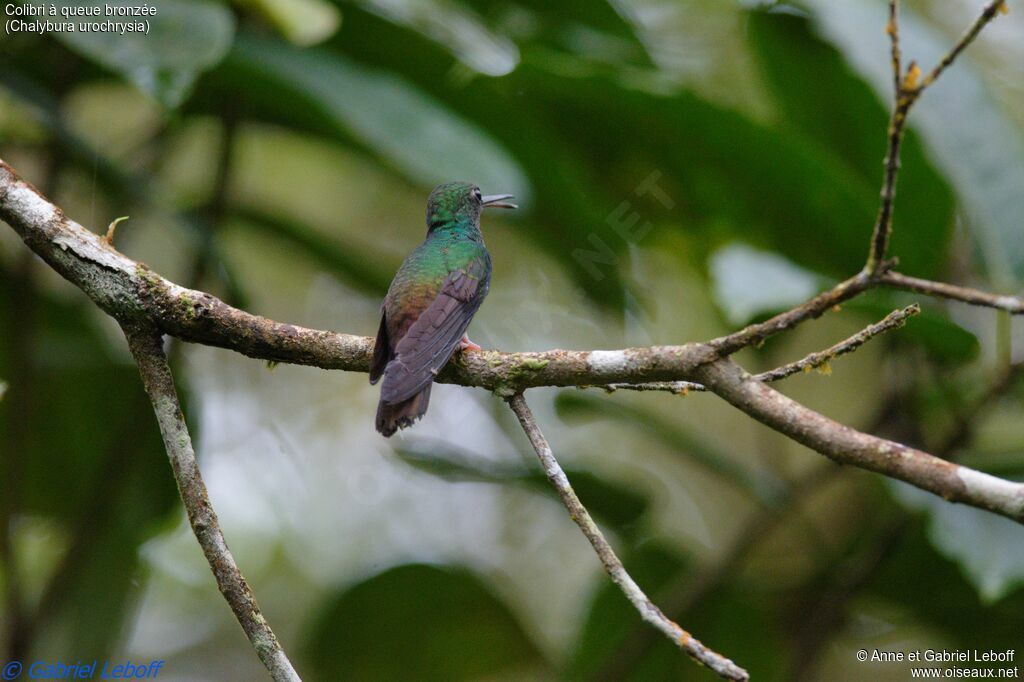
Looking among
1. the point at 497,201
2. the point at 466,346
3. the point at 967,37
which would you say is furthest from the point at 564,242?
the point at 967,37

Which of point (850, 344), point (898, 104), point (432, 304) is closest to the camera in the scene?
point (898, 104)

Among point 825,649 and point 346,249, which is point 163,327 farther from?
point 825,649

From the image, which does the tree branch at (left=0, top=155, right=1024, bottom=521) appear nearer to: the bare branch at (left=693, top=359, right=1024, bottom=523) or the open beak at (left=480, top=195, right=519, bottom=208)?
the bare branch at (left=693, top=359, right=1024, bottom=523)

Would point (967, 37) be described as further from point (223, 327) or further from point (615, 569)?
point (223, 327)

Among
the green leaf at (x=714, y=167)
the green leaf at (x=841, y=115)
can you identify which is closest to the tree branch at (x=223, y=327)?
the green leaf at (x=714, y=167)

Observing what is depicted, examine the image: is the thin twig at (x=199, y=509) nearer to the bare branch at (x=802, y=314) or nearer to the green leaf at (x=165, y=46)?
the bare branch at (x=802, y=314)

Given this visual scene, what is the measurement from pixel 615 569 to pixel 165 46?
7.88 ft

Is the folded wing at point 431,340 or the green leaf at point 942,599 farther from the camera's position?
the green leaf at point 942,599

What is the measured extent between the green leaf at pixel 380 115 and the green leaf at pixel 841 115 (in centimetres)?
156

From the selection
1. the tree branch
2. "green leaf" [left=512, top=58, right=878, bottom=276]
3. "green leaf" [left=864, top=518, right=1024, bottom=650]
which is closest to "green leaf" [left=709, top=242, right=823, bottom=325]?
"green leaf" [left=512, top=58, right=878, bottom=276]

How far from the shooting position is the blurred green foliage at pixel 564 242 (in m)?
3.78

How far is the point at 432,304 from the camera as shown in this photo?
2631mm

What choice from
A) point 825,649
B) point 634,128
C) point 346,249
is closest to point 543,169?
point 634,128

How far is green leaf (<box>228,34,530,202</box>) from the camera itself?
3588mm
